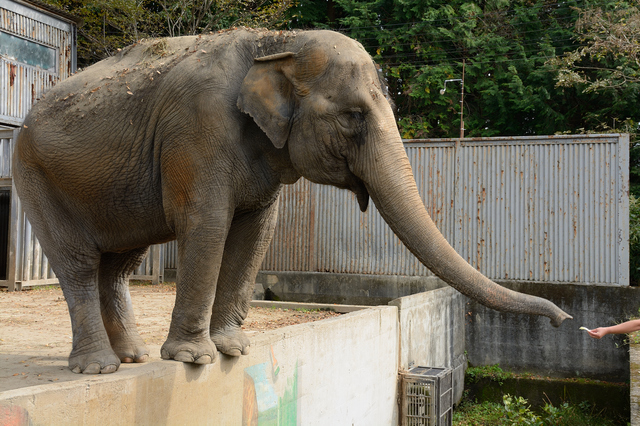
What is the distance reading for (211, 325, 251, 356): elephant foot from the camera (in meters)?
3.95

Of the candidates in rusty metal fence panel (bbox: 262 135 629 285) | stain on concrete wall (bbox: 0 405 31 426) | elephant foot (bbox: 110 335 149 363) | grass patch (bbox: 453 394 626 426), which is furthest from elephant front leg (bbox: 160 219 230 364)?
rusty metal fence panel (bbox: 262 135 629 285)

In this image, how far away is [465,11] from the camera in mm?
19875

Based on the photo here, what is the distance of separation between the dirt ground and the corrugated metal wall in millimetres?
5480

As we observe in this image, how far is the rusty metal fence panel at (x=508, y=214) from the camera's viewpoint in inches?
408

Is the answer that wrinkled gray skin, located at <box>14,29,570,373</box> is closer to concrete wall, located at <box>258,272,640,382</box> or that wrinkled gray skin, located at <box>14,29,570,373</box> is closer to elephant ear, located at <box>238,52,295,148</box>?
elephant ear, located at <box>238,52,295,148</box>

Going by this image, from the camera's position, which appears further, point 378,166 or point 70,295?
point 70,295

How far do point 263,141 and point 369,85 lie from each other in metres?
0.67

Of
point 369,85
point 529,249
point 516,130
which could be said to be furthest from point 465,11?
point 369,85

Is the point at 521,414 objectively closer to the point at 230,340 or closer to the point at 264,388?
the point at 264,388

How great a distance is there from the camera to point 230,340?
4.00 m

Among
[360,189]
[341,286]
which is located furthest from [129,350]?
[341,286]

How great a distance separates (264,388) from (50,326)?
127 inches

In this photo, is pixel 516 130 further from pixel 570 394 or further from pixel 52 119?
pixel 52 119

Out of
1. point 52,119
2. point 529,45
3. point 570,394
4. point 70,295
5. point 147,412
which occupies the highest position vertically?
point 529,45
